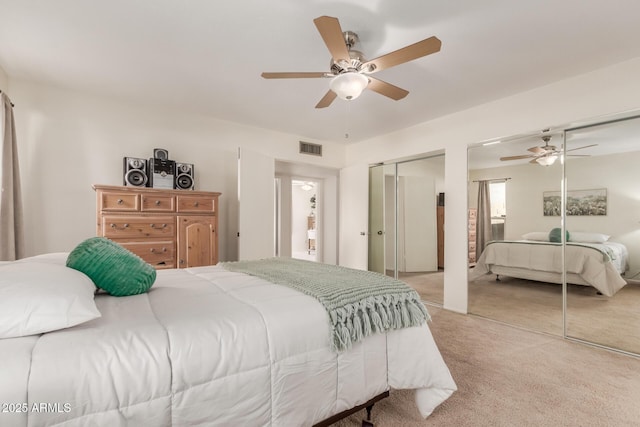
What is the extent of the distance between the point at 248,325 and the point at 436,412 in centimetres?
131

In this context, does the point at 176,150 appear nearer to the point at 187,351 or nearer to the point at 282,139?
the point at 282,139

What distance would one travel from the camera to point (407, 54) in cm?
190

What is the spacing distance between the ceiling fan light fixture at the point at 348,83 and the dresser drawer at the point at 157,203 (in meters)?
2.17

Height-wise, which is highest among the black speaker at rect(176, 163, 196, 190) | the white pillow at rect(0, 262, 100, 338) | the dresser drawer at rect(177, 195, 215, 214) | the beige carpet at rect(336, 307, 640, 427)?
the black speaker at rect(176, 163, 196, 190)

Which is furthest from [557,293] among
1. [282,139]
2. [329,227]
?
[282,139]

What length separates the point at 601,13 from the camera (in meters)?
1.96

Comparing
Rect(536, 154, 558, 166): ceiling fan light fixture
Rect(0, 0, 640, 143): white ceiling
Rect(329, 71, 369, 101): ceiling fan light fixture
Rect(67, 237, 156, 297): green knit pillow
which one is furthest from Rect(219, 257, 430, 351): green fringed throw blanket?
Rect(536, 154, 558, 166): ceiling fan light fixture

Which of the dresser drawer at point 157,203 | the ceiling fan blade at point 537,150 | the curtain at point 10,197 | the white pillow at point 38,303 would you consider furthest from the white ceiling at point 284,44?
the white pillow at point 38,303

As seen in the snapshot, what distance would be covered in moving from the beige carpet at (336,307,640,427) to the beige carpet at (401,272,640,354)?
0.66 feet

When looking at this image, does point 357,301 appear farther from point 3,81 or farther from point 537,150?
point 3,81

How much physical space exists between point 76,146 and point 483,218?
4.71 m

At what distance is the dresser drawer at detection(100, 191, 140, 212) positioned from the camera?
2.90m

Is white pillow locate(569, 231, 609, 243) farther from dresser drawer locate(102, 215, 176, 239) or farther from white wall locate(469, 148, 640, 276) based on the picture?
dresser drawer locate(102, 215, 176, 239)

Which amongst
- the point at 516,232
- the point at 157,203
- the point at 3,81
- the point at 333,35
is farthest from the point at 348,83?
the point at 3,81
